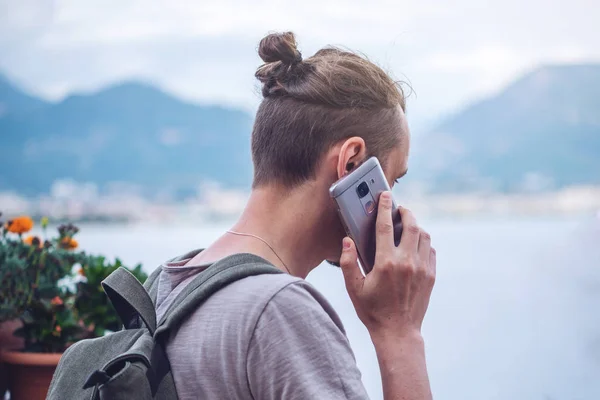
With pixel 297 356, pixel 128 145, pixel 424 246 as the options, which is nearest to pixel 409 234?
pixel 424 246

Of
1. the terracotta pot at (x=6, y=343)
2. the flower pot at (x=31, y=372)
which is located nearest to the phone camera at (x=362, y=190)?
the flower pot at (x=31, y=372)

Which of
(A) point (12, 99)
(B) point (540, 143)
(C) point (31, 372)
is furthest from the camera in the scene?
(B) point (540, 143)

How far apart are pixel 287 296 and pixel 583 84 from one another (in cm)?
958

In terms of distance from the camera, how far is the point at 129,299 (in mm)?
721

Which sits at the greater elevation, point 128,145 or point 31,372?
point 128,145

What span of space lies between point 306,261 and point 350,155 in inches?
5.9

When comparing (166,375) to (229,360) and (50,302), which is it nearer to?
(229,360)

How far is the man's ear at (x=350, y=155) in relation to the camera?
81 centimetres

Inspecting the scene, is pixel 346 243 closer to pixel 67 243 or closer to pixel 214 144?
pixel 67 243

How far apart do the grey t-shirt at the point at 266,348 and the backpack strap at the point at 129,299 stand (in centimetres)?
6

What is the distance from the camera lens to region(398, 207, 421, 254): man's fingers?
31.0 inches

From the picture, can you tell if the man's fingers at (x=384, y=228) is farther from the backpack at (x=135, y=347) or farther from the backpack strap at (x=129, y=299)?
the backpack strap at (x=129, y=299)

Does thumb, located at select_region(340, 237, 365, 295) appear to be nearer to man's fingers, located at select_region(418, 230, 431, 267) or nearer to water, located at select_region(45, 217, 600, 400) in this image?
man's fingers, located at select_region(418, 230, 431, 267)

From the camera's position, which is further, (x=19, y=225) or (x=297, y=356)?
(x=19, y=225)
